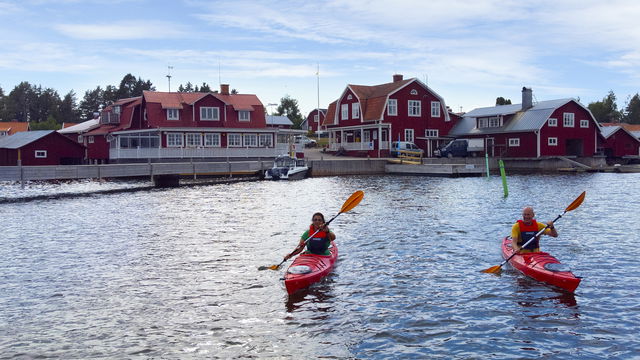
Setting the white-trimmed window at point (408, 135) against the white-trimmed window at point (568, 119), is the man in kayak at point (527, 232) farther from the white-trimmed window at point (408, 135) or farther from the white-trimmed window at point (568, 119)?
the white-trimmed window at point (568, 119)

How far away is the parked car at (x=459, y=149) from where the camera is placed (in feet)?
205

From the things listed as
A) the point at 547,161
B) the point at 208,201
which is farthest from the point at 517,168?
the point at 208,201

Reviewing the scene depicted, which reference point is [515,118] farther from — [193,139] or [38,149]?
[38,149]

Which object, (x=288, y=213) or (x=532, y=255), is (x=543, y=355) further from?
(x=288, y=213)

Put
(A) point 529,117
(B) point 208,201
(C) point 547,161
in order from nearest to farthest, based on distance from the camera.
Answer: (B) point 208,201, (C) point 547,161, (A) point 529,117

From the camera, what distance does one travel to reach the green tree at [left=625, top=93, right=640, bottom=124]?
144m

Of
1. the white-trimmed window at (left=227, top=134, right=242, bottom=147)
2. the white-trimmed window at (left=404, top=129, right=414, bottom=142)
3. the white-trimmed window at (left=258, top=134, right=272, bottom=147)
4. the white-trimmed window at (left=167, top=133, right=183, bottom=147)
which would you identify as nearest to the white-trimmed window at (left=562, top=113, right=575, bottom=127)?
the white-trimmed window at (left=404, top=129, right=414, bottom=142)

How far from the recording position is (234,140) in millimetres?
61156

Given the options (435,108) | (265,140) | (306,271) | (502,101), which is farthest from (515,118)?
(306,271)

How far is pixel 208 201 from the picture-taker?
3331cm

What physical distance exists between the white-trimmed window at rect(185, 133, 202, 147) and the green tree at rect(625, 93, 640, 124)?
128 meters

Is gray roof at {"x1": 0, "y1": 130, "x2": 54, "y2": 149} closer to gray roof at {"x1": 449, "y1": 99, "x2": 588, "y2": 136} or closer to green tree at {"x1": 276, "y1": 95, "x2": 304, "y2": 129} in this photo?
gray roof at {"x1": 449, "y1": 99, "x2": 588, "y2": 136}

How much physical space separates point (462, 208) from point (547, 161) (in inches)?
1344

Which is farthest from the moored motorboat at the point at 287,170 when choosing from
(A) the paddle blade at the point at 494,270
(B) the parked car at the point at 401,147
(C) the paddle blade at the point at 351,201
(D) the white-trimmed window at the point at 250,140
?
(A) the paddle blade at the point at 494,270
